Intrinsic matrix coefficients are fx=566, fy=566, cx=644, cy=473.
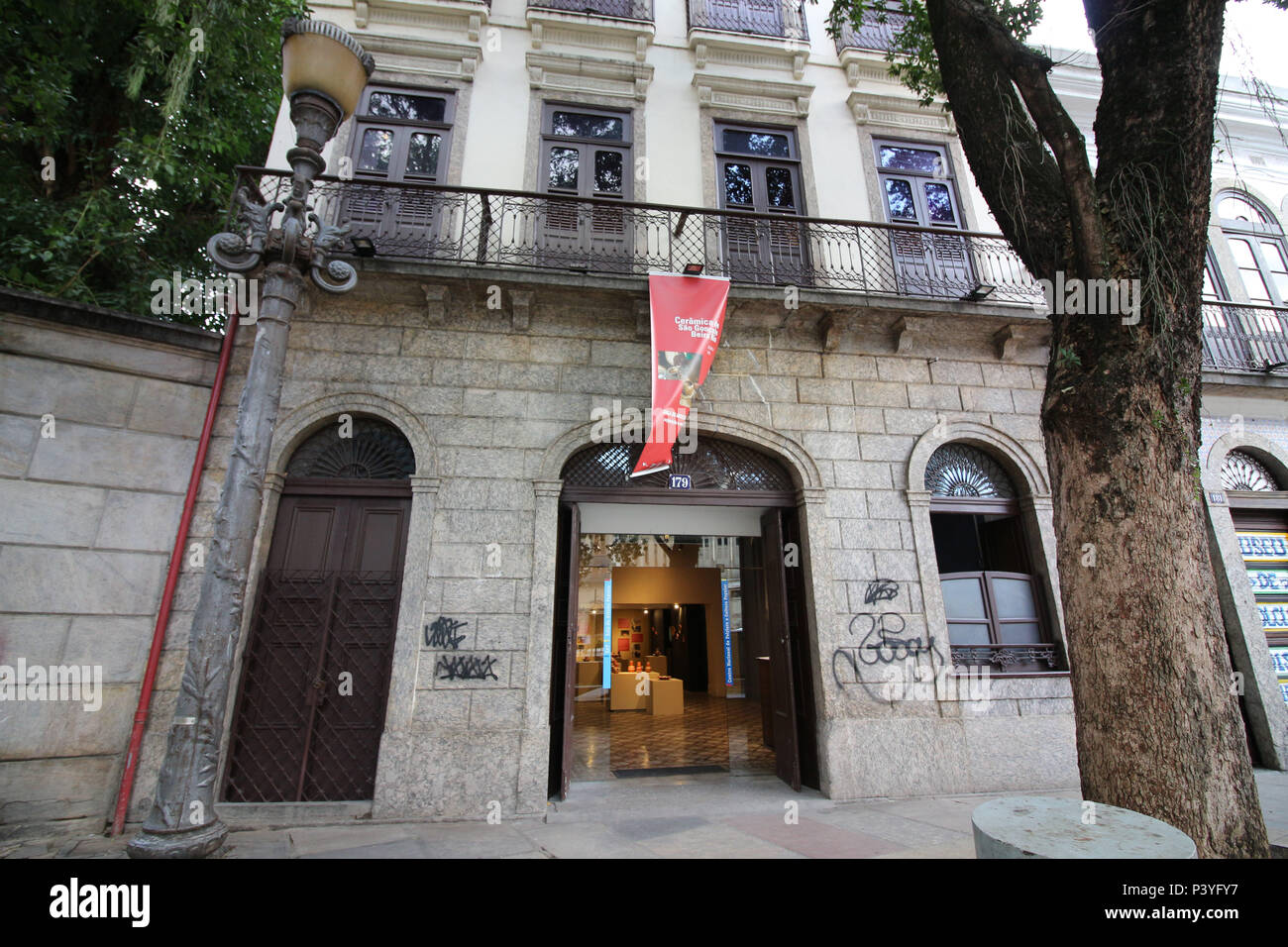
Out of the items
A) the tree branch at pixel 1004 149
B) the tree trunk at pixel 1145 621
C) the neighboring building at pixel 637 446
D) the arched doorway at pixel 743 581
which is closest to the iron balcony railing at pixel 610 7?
the neighboring building at pixel 637 446

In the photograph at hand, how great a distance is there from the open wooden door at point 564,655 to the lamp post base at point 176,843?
319cm

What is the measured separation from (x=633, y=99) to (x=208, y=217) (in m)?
5.99

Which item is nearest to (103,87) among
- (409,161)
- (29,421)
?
(409,161)

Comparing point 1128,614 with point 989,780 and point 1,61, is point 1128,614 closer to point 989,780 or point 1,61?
point 989,780

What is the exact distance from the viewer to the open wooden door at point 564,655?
5.91 meters

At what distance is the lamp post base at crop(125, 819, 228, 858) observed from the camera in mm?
2912

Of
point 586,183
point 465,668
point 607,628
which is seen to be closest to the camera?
point 465,668

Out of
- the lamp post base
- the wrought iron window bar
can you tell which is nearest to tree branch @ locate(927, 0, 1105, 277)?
the wrought iron window bar

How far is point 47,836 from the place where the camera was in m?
4.68

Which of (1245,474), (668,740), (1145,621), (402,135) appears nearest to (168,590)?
(402,135)

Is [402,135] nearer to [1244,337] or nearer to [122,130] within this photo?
[122,130]

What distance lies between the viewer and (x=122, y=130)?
6188 mm

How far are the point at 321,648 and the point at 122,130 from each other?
19.9 ft

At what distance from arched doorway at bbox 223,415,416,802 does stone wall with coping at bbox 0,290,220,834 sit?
3.08 ft
